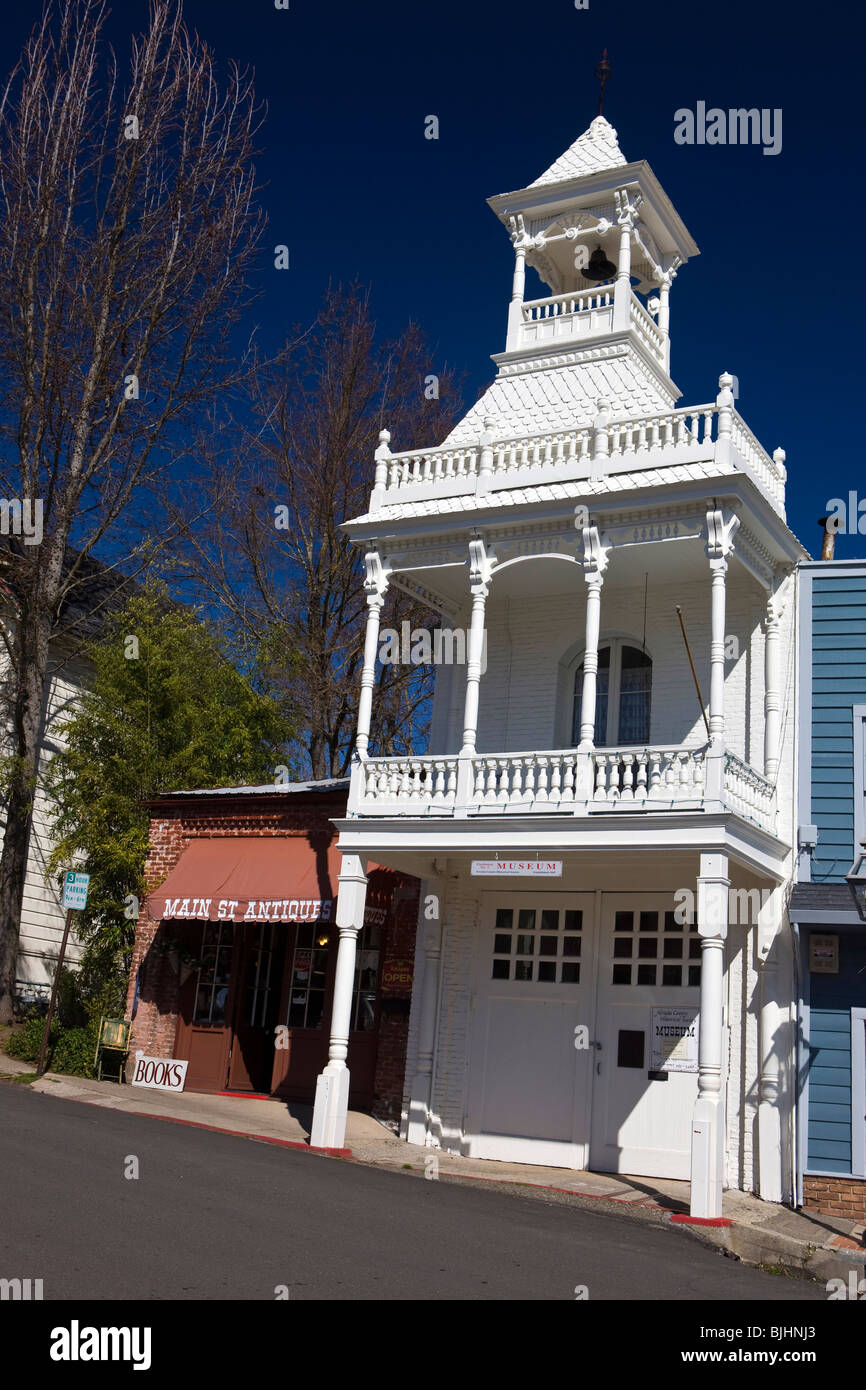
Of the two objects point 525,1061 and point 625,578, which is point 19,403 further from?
point 525,1061

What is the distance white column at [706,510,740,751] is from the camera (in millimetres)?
13180

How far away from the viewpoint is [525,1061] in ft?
50.9

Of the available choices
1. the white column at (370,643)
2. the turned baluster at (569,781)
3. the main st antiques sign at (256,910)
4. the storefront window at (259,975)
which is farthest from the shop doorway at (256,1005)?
the turned baluster at (569,781)

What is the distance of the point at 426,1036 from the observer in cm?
1606

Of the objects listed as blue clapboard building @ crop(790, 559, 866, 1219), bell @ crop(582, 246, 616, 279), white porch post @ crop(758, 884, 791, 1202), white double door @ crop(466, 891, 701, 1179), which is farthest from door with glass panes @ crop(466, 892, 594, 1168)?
bell @ crop(582, 246, 616, 279)

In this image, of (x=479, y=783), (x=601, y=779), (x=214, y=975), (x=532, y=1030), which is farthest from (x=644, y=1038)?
(x=214, y=975)

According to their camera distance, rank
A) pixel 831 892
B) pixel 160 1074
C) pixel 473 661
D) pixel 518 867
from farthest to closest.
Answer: pixel 160 1074 < pixel 473 661 < pixel 518 867 < pixel 831 892

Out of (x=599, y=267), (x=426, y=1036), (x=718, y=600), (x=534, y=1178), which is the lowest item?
(x=534, y=1178)

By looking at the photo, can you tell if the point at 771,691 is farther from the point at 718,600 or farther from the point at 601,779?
the point at 601,779

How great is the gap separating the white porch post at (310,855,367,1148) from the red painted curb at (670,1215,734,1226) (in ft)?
13.7

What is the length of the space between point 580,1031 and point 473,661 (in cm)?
467

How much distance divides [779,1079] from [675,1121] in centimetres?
133

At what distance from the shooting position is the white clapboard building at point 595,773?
13812mm

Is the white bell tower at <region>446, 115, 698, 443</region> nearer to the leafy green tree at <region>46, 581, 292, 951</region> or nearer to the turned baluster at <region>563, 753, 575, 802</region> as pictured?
the turned baluster at <region>563, 753, 575, 802</region>
